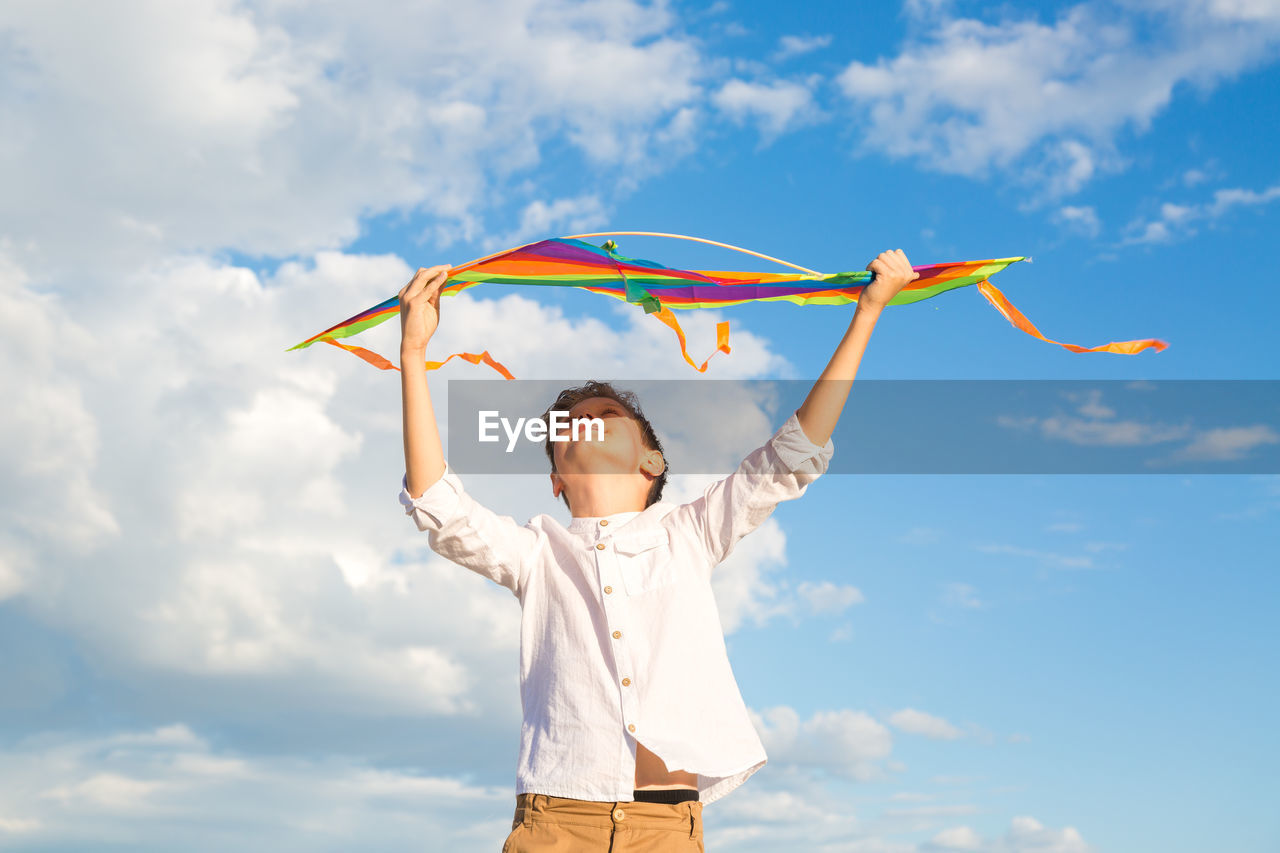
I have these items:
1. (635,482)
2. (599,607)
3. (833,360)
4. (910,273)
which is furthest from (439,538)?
(910,273)

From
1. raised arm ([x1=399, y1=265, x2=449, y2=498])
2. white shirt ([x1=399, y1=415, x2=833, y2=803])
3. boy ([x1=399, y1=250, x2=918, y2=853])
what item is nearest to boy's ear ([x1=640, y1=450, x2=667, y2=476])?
boy ([x1=399, y1=250, x2=918, y2=853])

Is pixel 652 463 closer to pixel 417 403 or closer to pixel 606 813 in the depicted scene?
pixel 417 403

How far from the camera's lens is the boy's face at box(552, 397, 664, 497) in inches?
195

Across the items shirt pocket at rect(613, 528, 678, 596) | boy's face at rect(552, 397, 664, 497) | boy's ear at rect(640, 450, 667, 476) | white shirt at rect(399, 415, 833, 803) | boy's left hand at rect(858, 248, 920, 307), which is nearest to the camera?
white shirt at rect(399, 415, 833, 803)

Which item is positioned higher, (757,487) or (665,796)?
(757,487)

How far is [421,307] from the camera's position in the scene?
15.0 ft

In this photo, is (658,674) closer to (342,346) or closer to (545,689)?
(545,689)

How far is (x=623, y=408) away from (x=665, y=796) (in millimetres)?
1913

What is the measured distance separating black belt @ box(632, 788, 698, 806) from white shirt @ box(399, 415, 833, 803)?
0.10 metres

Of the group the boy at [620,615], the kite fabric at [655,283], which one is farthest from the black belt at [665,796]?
the kite fabric at [655,283]

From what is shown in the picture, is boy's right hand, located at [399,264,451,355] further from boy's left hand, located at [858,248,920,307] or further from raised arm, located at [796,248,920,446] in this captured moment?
boy's left hand, located at [858,248,920,307]

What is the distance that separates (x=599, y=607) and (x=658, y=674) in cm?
38

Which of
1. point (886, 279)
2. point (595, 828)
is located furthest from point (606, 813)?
point (886, 279)

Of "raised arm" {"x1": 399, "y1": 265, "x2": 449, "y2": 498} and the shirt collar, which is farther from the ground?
"raised arm" {"x1": 399, "y1": 265, "x2": 449, "y2": 498}
